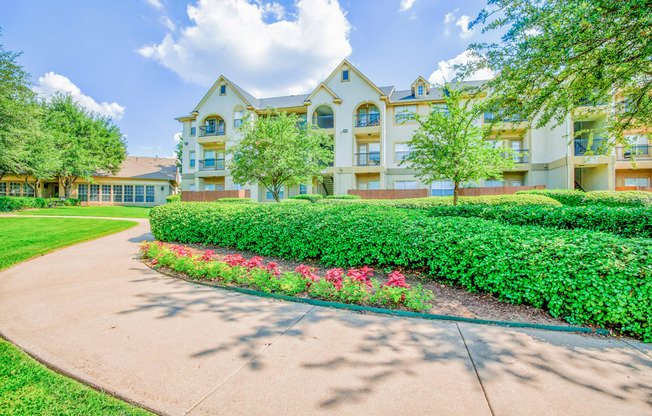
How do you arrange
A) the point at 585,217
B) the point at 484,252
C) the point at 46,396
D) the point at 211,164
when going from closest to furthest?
1. the point at 46,396
2. the point at 484,252
3. the point at 585,217
4. the point at 211,164

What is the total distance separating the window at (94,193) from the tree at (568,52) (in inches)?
1576

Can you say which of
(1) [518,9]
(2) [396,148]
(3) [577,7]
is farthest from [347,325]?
(2) [396,148]

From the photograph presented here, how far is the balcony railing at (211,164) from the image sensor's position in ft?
84.9

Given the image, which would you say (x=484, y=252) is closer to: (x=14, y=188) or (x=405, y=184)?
(x=405, y=184)

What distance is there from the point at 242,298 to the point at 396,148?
20.9 meters

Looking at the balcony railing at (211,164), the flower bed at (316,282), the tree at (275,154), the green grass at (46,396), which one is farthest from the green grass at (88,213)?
the green grass at (46,396)

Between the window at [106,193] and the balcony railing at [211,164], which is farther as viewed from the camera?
the window at [106,193]

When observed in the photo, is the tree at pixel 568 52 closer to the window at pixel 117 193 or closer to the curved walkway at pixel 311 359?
the curved walkway at pixel 311 359

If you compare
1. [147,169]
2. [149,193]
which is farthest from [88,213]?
[147,169]

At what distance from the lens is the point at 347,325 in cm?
338

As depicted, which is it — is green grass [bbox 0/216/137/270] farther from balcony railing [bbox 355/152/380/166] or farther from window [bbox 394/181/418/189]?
window [bbox 394/181/418/189]

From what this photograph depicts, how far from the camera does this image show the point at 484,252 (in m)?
4.20

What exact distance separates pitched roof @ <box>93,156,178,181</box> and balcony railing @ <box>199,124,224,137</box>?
13.2m

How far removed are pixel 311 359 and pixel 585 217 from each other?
6.47 meters
